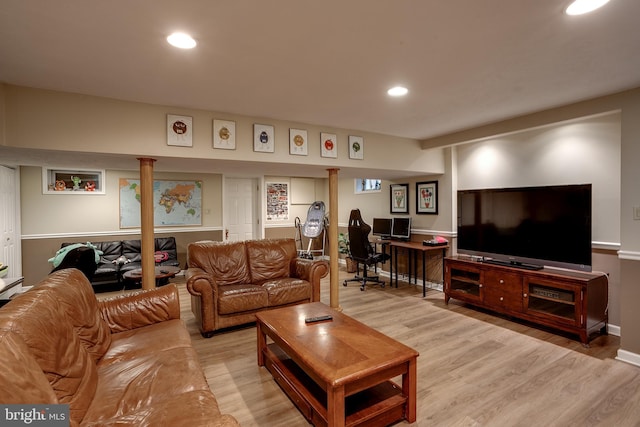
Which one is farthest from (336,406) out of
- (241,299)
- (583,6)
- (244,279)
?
(244,279)

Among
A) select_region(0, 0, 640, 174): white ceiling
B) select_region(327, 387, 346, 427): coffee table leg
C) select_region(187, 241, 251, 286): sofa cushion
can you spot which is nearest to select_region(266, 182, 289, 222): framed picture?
select_region(187, 241, 251, 286): sofa cushion

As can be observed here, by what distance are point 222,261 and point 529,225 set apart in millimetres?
3598

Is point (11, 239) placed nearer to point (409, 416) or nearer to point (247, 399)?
point (247, 399)

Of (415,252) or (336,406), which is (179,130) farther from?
(415,252)

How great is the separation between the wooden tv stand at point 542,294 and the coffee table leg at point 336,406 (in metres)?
2.70

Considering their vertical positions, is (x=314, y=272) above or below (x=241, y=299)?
above

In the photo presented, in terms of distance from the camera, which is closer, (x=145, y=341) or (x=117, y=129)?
(x=145, y=341)

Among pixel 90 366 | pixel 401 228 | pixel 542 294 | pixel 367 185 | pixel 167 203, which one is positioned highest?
pixel 367 185

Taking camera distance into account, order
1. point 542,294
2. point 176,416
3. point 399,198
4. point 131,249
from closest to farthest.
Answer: point 176,416 < point 542,294 < point 131,249 < point 399,198

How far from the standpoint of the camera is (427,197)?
5.16 m

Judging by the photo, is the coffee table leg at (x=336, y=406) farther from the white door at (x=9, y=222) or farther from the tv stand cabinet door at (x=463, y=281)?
the white door at (x=9, y=222)

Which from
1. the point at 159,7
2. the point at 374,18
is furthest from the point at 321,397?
the point at 159,7

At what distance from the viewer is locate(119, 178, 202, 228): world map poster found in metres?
5.64

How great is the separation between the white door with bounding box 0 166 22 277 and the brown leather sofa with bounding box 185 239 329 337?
291cm
